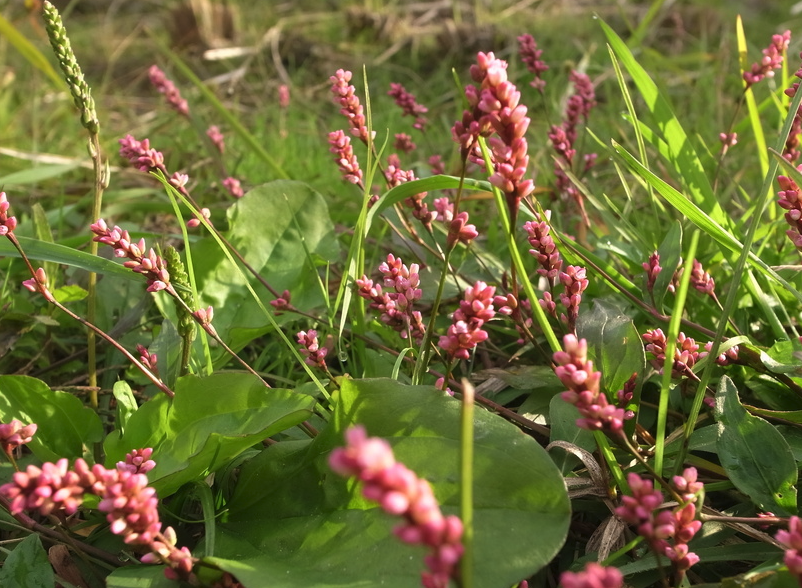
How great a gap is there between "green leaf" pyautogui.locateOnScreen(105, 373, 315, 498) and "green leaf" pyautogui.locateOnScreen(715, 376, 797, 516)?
57 centimetres

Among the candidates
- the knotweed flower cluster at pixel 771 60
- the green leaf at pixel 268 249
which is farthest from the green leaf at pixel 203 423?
the knotweed flower cluster at pixel 771 60

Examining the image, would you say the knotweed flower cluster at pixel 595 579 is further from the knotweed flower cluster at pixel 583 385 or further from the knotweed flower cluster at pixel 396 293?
the knotweed flower cluster at pixel 396 293

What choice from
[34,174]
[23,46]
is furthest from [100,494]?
[23,46]

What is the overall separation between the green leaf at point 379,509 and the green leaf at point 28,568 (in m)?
0.23

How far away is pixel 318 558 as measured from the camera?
3.08 feet

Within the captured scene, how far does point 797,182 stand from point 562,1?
4.75m

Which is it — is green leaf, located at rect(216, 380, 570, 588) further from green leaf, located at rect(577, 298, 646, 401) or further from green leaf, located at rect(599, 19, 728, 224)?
green leaf, located at rect(599, 19, 728, 224)

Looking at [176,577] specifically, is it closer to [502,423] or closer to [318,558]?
[318,558]

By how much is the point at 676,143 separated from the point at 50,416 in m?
1.38

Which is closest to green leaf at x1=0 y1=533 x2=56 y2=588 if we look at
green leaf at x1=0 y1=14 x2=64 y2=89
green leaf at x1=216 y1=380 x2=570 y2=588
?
green leaf at x1=216 y1=380 x2=570 y2=588

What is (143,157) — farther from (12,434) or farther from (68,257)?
(12,434)

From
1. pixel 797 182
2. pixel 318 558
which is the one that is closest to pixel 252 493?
pixel 318 558

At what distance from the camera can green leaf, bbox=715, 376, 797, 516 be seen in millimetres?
938

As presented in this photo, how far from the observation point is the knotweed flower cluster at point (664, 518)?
725 millimetres
